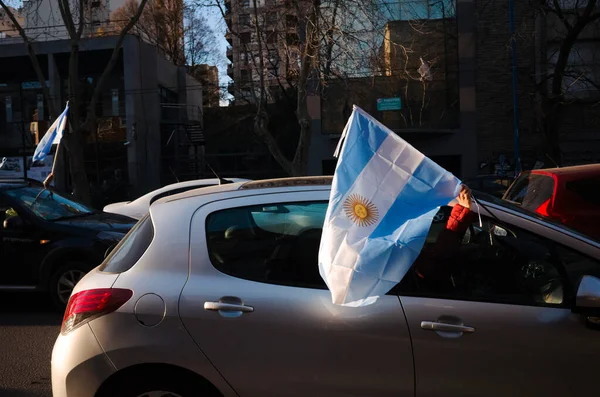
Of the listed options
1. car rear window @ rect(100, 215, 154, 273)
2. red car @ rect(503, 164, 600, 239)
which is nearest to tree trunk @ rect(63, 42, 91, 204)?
red car @ rect(503, 164, 600, 239)

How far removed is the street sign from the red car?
60.4ft

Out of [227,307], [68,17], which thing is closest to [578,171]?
[227,307]

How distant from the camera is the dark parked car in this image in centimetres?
688

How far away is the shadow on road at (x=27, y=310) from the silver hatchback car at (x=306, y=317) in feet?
12.9

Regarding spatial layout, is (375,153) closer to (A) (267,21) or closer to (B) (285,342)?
(B) (285,342)

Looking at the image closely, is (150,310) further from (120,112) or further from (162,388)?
(120,112)

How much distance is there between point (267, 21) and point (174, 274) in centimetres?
1565

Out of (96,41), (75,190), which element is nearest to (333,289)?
(75,190)

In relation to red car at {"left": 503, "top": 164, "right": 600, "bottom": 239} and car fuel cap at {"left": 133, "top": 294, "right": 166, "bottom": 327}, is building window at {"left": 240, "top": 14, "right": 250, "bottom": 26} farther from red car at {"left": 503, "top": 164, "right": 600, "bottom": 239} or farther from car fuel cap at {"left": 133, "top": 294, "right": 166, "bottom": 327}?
car fuel cap at {"left": 133, "top": 294, "right": 166, "bottom": 327}

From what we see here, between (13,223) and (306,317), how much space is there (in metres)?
5.40

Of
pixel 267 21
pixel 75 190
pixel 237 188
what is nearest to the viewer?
pixel 237 188

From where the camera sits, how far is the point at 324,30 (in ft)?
48.8

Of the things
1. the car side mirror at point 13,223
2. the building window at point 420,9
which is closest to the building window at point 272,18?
the building window at point 420,9

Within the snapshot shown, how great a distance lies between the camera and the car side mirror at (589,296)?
2746 millimetres
